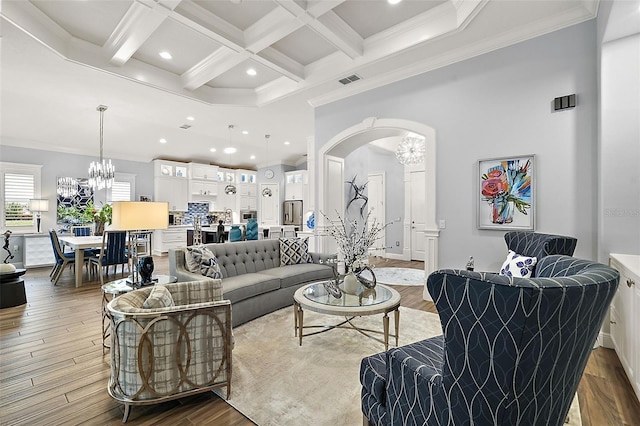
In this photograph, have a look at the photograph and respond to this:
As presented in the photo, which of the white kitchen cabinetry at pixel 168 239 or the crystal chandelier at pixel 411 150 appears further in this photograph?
the white kitchen cabinetry at pixel 168 239

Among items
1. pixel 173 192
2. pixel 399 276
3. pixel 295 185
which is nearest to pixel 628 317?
pixel 399 276

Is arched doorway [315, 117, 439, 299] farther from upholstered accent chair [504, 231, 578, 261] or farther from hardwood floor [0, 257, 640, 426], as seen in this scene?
hardwood floor [0, 257, 640, 426]

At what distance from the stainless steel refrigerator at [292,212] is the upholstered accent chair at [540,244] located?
765cm

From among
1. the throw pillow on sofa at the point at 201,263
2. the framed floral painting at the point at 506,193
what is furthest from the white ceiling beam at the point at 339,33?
the throw pillow on sofa at the point at 201,263

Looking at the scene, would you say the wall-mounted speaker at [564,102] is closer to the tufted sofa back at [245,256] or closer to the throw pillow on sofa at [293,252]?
the throw pillow on sofa at [293,252]

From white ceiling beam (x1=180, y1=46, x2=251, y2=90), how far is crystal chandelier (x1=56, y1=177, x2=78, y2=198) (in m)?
4.77

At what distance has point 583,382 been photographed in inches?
90.6

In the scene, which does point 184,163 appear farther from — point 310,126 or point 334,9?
point 334,9

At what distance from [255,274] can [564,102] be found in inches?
160

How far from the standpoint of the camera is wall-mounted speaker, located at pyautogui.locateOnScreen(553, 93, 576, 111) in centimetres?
322

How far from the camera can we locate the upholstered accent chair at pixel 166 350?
6.02ft

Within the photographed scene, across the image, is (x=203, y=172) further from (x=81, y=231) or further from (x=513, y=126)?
(x=513, y=126)

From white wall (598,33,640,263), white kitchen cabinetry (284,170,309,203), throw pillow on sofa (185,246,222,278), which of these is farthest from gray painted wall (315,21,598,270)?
white kitchen cabinetry (284,170,309,203)

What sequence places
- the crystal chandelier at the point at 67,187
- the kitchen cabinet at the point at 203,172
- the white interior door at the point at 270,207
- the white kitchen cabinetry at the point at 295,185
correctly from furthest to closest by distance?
the white interior door at the point at 270,207 → the white kitchen cabinetry at the point at 295,185 → the kitchen cabinet at the point at 203,172 → the crystal chandelier at the point at 67,187
